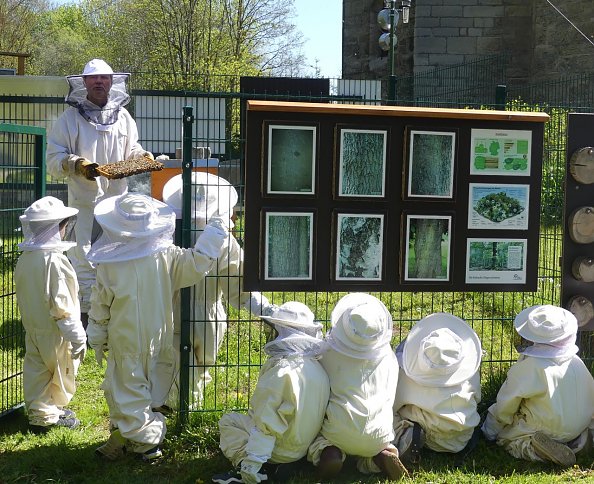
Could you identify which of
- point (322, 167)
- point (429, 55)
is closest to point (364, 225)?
point (322, 167)

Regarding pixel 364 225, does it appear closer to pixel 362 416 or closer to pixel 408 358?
pixel 408 358

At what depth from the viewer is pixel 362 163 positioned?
17.2 feet

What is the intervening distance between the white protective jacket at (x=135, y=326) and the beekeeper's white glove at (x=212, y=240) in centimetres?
4

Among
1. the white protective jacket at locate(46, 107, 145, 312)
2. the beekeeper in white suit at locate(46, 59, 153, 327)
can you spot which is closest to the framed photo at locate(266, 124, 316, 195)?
the beekeeper in white suit at locate(46, 59, 153, 327)

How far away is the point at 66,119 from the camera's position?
735 centimetres

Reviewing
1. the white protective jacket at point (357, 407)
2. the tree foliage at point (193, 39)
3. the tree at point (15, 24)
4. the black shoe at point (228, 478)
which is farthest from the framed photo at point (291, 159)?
the tree at point (15, 24)

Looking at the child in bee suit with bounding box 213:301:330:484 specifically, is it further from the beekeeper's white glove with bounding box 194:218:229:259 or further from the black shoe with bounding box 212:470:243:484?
the beekeeper's white glove with bounding box 194:218:229:259

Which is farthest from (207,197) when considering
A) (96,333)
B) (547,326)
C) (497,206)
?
(547,326)

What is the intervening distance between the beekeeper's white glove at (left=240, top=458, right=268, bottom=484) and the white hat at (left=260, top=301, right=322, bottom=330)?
0.77 metres

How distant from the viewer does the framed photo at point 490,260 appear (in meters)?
5.45

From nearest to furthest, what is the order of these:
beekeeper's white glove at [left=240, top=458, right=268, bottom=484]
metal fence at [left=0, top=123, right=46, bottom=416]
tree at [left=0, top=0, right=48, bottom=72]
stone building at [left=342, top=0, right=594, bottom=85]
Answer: beekeeper's white glove at [left=240, top=458, right=268, bottom=484] → metal fence at [left=0, top=123, right=46, bottom=416] → stone building at [left=342, top=0, right=594, bottom=85] → tree at [left=0, top=0, right=48, bottom=72]

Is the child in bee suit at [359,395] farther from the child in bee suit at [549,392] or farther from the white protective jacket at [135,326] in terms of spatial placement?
the white protective jacket at [135,326]

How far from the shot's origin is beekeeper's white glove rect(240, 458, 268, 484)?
14.9 feet

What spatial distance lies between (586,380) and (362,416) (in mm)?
1447
